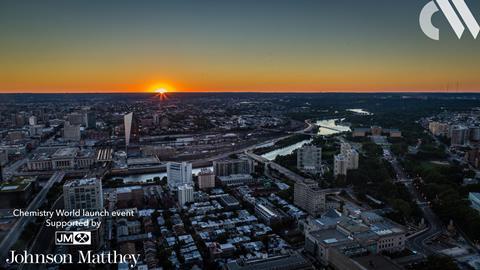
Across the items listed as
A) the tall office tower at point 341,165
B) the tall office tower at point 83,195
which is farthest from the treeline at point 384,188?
the tall office tower at point 83,195

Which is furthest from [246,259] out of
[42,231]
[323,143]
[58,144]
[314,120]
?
[314,120]

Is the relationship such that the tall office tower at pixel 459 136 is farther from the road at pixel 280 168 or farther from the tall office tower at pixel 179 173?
the tall office tower at pixel 179 173

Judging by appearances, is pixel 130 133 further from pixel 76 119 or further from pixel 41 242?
pixel 41 242

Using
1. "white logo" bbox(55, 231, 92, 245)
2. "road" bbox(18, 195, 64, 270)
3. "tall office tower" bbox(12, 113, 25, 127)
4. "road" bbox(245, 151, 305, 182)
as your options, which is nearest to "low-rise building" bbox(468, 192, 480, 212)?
"road" bbox(245, 151, 305, 182)

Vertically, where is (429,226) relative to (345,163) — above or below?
below

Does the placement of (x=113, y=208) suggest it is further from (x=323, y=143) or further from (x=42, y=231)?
(x=323, y=143)

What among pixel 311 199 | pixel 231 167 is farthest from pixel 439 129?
pixel 311 199
